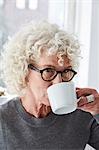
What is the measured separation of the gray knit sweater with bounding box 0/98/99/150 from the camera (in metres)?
1.22

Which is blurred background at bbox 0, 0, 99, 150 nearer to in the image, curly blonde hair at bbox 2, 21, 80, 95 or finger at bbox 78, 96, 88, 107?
curly blonde hair at bbox 2, 21, 80, 95

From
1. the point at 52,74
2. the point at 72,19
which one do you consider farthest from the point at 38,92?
the point at 72,19

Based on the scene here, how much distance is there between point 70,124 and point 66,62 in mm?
267

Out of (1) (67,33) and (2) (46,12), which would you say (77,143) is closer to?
(1) (67,33)

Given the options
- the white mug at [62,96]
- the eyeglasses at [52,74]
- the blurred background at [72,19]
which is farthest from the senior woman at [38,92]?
the blurred background at [72,19]

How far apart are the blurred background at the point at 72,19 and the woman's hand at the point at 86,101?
59 cm

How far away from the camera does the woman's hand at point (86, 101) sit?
3.57ft

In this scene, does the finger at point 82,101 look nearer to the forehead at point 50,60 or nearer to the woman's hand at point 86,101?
the woman's hand at point 86,101

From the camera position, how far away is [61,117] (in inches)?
50.2

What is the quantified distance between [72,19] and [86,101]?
87 cm

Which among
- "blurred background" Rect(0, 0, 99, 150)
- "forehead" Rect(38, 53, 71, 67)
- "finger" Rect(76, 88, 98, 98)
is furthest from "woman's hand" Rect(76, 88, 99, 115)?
"blurred background" Rect(0, 0, 99, 150)

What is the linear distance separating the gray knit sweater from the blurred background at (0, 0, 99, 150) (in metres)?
0.47

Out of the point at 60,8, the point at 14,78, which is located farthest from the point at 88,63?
the point at 14,78

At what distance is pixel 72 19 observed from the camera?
1.88 metres
